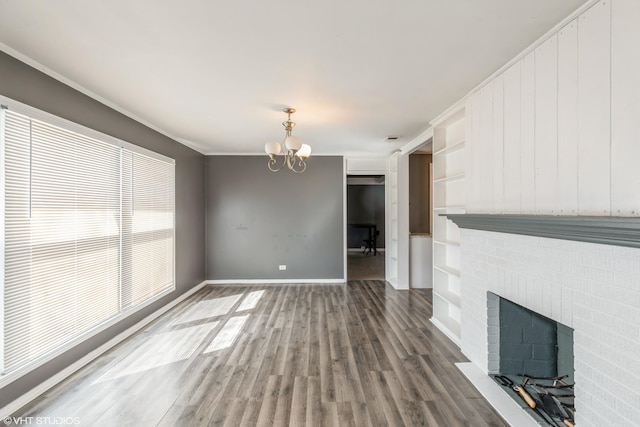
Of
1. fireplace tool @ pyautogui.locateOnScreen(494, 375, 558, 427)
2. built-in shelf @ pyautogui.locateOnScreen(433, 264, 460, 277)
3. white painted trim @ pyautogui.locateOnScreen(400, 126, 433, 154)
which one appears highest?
white painted trim @ pyautogui.locateOnScreen(400, 126, 433, 154)

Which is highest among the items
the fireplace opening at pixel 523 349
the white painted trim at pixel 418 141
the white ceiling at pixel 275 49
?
the white ceiling at pixel 275 49

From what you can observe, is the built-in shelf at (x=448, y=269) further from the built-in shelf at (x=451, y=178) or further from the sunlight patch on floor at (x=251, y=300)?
the sunlight patch on floor at (x=251, y=300)

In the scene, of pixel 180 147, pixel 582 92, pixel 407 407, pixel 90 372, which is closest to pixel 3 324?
pixel 90 372

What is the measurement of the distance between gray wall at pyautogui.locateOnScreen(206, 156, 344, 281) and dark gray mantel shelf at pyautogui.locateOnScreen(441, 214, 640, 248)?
11.8 feet

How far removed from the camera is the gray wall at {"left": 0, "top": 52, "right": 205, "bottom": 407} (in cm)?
206

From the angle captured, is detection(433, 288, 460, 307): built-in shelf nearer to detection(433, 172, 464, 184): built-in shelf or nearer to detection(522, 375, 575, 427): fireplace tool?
detection(522, 375, 575, 427): fireplace tool

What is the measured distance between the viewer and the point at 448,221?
3564 mm

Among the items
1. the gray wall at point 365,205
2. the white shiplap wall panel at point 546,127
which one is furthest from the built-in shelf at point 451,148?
the gray wall at point 365,205

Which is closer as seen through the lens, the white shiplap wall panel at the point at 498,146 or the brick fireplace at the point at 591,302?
the brick fireplace at the point at 591,302

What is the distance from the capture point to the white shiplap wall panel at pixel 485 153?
2.42 metres

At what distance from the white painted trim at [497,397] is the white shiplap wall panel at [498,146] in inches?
54.3

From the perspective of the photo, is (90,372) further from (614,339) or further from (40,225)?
(614,339)

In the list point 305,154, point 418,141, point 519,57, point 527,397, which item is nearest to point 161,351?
point 305,154

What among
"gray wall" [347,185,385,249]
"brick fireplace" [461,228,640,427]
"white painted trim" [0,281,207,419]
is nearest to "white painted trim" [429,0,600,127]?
"brick fireplace" [461,228,640,427]
